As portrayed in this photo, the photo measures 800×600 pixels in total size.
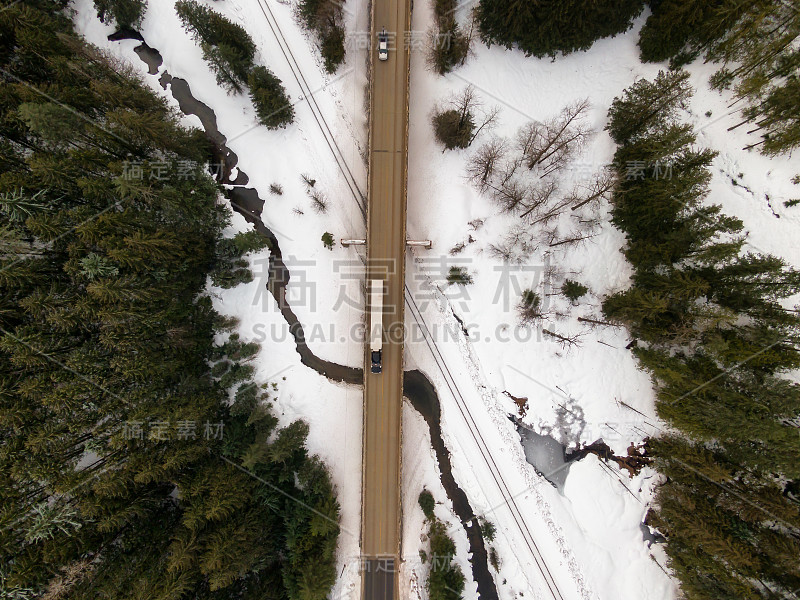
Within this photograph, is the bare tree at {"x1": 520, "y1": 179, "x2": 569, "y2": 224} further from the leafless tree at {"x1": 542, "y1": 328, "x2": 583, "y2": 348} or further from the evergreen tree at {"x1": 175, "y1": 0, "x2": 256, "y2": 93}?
the evergreen tree at {"x1": 175, "y1": 0, "x2": 256, "y2": 93}

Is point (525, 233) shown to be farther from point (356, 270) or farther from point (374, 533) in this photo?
point (374, 533)

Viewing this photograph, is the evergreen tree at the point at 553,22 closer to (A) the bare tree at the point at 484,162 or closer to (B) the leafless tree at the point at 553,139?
(B) the leafless tree at the point at 553,139

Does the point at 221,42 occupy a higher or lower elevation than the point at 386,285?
higher

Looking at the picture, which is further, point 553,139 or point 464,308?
point 464,308

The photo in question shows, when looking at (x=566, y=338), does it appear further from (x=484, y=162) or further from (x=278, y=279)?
(x=278, y=279)

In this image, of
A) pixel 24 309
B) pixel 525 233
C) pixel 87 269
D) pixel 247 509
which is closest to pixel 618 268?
pixel 525 233

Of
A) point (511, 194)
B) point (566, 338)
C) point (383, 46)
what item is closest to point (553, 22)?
point (511, 194)

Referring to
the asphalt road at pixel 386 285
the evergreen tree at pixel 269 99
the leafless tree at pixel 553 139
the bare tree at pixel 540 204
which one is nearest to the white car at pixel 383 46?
the asphalt road at pixel 386 285
